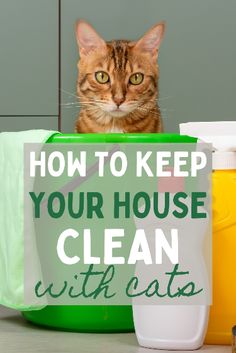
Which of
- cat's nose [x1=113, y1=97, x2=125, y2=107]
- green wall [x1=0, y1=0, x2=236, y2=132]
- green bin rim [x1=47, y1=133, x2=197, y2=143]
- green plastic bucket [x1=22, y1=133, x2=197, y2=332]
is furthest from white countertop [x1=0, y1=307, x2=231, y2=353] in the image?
green wall [x1=0, y1=0, x2=236, y2=132]

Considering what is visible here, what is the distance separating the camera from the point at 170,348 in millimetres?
569

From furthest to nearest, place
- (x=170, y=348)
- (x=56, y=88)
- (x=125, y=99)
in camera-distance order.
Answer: (x=56, y=88)
(x=125, y=99)
(x=170, y=348)

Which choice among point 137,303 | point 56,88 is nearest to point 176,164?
point 137,303

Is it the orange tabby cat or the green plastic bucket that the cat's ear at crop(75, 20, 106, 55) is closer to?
the orange tabby cat

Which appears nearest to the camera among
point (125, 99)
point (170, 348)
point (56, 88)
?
point (170, 348)

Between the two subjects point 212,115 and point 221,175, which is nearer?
point 221,175

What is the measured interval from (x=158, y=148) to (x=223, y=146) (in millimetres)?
56

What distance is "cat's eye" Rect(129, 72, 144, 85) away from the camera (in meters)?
1.40

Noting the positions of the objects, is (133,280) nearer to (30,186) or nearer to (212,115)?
(30,186)

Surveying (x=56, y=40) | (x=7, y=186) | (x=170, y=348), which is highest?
(x=56, y=40)

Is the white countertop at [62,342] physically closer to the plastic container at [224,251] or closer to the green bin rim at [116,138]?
the plastic container at [224,251]

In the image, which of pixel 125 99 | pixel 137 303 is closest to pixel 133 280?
pixel 137 303

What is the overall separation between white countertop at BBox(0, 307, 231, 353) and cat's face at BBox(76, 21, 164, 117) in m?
0.80

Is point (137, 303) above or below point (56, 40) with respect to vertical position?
below
